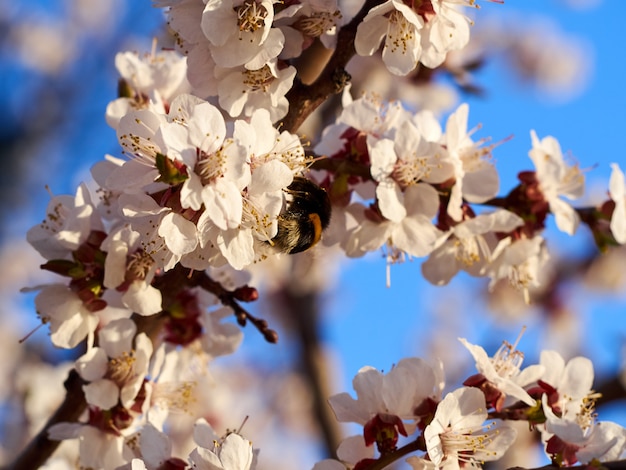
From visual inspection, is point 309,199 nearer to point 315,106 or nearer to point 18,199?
point 315,106

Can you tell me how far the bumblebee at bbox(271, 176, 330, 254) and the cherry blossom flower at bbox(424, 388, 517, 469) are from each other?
18.4 inches

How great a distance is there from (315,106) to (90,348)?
2.47 feet

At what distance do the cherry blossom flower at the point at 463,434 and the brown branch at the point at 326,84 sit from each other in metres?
0.68

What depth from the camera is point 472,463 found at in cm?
157

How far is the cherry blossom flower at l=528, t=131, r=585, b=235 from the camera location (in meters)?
2.03

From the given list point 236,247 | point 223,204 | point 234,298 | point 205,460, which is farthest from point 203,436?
point 223,204

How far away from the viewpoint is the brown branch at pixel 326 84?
5.62 ft

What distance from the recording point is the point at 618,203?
212 centimetres

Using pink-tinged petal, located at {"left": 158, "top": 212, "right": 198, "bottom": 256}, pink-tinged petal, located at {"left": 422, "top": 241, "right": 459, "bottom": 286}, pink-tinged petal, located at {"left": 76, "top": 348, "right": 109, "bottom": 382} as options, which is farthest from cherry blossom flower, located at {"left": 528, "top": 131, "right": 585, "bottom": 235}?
pink-tinged petal, located at {"left": 76, "top": 348, "right": 109, "bottom": 382}

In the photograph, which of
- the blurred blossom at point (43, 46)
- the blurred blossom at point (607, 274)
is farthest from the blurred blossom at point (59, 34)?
the blurred blossom at point (607, 274)

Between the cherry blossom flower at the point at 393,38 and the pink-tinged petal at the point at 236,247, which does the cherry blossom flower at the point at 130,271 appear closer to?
the pink-tinged petal at the point at 236,247

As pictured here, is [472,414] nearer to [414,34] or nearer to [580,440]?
[580,440]

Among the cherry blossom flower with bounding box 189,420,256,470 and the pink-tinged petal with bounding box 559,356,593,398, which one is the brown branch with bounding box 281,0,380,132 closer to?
the cherry blossom flower with bounding box 189,420,256,470

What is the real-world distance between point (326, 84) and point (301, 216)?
296 mm
